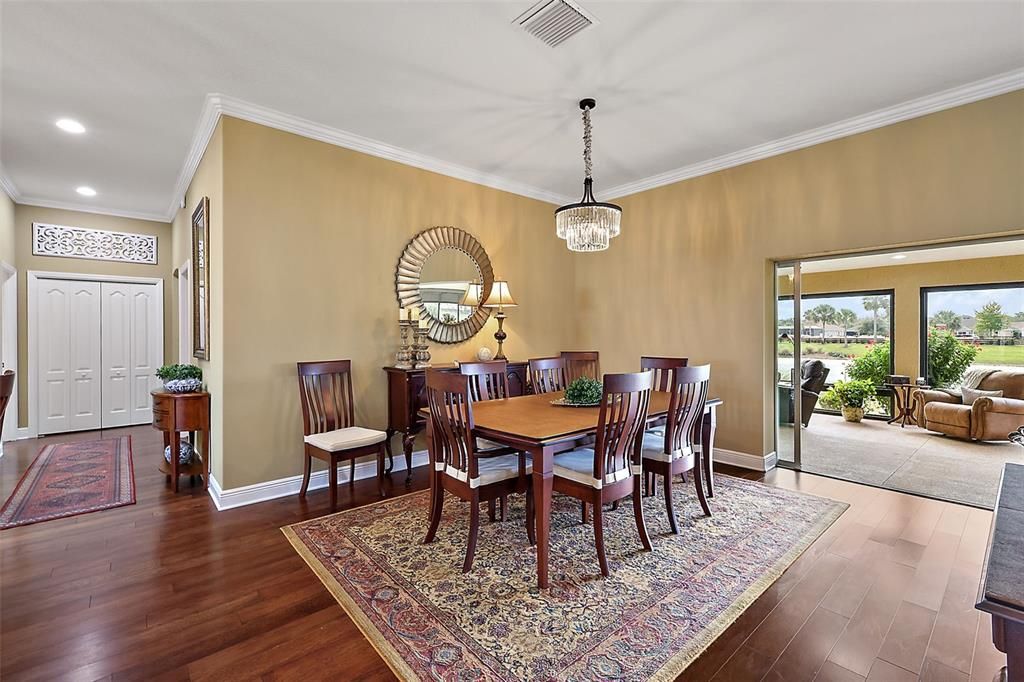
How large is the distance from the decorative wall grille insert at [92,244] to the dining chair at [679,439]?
6.91m

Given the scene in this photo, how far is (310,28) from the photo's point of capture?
2520mm

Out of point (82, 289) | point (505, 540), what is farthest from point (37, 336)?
point (505, 540)

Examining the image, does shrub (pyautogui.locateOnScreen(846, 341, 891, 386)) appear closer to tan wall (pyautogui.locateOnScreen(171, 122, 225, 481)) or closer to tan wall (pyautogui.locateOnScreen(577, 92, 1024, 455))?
tan wall (pyautogui.locateOnScreen(577, 92, 1024, 455))

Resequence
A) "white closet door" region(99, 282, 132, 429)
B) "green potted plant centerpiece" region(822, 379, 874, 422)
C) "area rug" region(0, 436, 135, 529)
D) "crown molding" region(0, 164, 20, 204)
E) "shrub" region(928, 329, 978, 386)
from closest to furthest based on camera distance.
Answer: "area rug" region(0, 436, 135, 529), "crown molding" region(0, 164, 20, 204), "white closet door" region(99, 282, 132, 429), "shrub" region(928, 329, 978, 386), "green potted plant centerpiece" region(822, 379, 874, 422)

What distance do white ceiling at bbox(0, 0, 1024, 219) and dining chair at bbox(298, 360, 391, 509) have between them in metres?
2.01

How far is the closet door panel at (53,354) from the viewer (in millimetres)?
5555

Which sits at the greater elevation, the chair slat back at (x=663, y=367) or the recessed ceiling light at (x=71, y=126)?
the recessed ceiling light at (x=71, y=126)

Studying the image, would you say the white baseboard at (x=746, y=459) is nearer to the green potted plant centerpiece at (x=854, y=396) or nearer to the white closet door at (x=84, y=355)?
the green potted plant centerpiece at (x=854, y=396)

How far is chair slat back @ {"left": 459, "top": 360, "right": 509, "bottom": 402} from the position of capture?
3.47 meters

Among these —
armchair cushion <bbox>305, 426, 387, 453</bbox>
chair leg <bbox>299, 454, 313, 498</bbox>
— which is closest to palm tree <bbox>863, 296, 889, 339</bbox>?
armchair cushion <bbox>305, 426, 387, 453</bbox>

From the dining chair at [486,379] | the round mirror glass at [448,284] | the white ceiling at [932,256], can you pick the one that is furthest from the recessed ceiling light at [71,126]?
the white ceiling at [932,256]

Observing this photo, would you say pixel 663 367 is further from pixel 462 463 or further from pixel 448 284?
pixel 462 463

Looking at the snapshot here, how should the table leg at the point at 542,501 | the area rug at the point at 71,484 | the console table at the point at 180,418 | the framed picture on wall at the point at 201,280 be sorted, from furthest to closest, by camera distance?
the framed picture on wall at the point at 201,280, the console table at the point at 180,418, the area rug at the point at 71,484, the table leg at the point at 542,501

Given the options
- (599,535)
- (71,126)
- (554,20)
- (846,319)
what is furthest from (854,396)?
(71,126)
